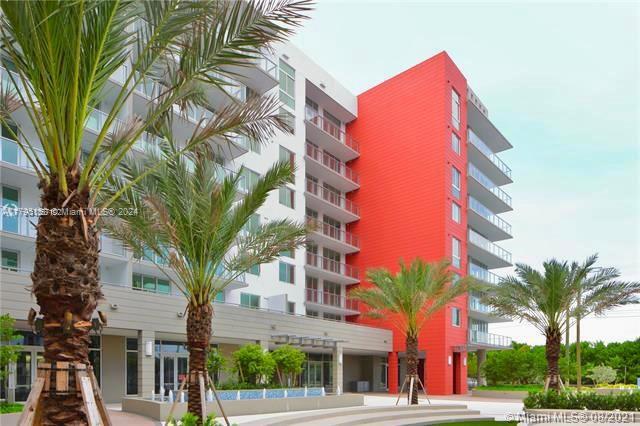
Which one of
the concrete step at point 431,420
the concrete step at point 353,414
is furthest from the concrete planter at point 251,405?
the concrete step at point 431,420

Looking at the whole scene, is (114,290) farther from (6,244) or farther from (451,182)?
(451,182)

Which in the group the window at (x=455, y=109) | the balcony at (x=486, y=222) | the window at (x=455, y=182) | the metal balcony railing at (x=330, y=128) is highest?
the window at (x=455, y=109)

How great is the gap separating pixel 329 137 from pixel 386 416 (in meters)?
27.3

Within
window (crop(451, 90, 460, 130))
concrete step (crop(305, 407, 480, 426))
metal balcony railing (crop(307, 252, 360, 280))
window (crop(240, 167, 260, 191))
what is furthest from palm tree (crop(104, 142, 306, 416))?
window (crop(451, 90, 460, 130))

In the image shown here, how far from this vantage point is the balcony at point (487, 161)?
5225 centimetres

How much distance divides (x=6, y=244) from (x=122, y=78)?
934 centimetres

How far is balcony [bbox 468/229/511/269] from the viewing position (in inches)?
2024

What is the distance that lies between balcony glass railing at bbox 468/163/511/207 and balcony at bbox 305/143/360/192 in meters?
9.38

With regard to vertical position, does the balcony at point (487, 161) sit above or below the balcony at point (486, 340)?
above

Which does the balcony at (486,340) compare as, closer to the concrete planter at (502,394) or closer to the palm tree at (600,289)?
the concrete planter at (502,394)

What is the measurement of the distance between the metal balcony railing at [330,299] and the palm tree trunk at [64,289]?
38.5m

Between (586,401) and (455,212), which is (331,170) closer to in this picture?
(455,212)

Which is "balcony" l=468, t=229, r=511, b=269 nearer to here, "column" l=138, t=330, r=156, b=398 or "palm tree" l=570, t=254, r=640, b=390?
"palm tree" l=570, t=254, r=640, b=390

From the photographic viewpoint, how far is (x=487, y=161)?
54.9 m
